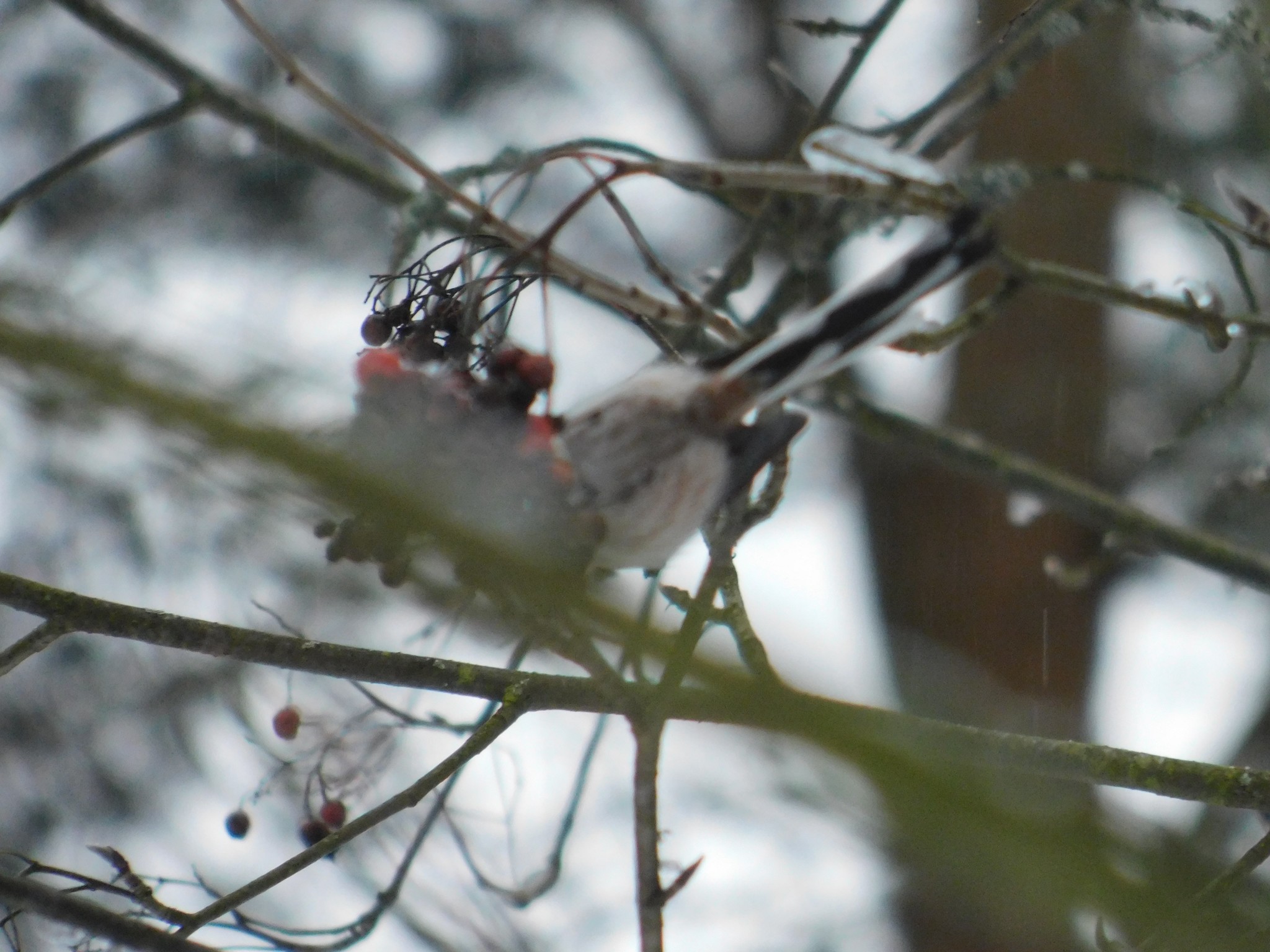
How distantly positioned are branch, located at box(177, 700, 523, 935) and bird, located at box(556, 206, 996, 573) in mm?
208

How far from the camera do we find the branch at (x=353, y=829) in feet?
3.76

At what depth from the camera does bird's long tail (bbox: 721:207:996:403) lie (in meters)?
1.08

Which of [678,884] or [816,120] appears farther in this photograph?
[816,120]

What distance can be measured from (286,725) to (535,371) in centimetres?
84

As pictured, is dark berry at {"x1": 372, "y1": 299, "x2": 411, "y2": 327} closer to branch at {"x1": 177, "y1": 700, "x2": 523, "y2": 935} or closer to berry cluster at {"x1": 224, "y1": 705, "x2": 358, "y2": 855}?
branch at {"x1": 177, "y1": 700, "x2": 523, "y2": 935}

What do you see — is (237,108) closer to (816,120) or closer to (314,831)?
(816,120)

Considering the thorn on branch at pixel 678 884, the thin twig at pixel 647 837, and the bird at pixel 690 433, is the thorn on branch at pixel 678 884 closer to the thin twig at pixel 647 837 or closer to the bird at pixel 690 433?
the thin twig at pixel 647 837

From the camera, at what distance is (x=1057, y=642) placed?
4.09 m

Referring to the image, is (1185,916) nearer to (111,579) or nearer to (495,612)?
(495,612)

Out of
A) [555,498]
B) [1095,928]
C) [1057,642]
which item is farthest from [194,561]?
[1057,642]

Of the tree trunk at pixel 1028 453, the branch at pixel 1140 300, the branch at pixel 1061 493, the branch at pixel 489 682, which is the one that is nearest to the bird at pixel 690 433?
the branch at pixel 489 682

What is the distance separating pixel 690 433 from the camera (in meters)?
1.25

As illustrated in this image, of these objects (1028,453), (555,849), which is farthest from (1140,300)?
(1028,453)

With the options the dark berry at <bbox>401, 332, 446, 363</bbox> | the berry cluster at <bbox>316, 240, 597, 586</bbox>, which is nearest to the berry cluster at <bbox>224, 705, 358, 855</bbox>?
the berry cluster at <bbox>316, 240, 597, 586</bbox>
